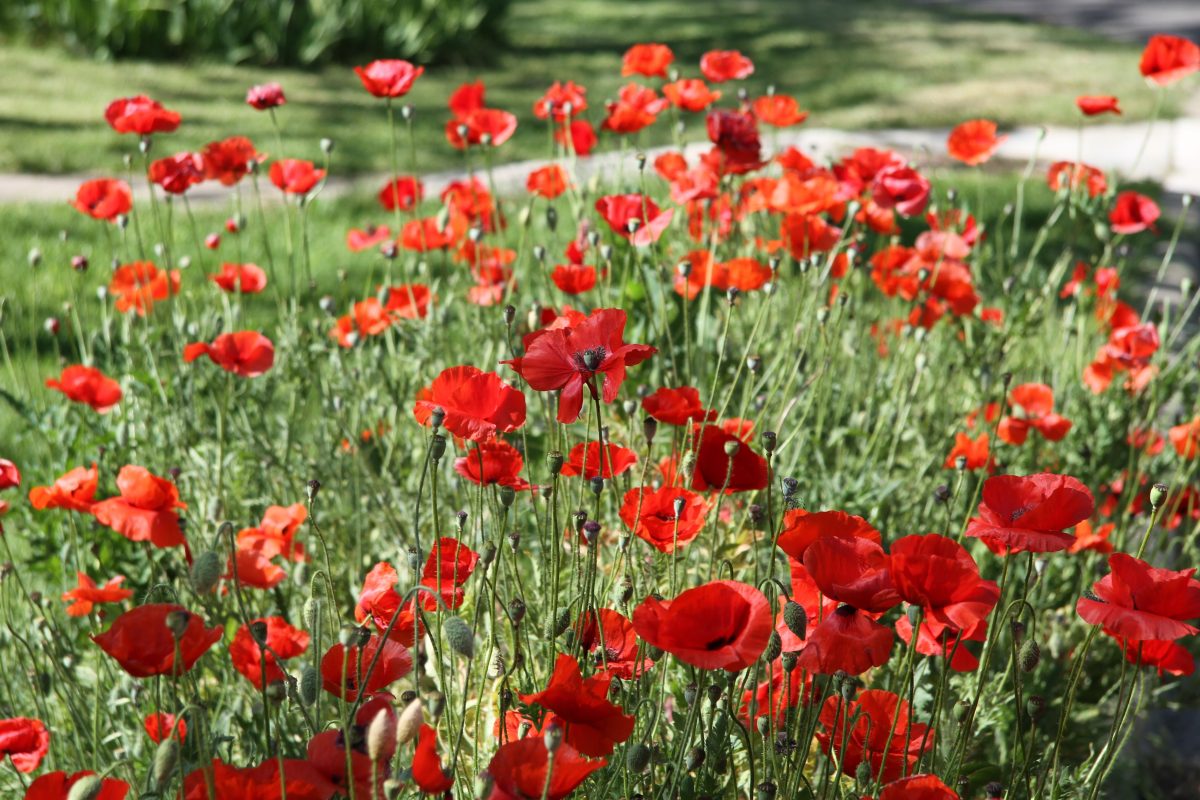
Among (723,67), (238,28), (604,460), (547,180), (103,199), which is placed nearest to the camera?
(604,460)

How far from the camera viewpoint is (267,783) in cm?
101

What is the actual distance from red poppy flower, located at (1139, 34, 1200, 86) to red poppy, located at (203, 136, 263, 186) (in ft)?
5.65

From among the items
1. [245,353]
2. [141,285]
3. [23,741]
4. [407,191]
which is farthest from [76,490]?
[407,191]

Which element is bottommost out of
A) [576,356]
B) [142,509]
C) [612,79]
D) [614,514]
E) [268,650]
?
[612,79]

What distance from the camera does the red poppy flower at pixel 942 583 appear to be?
43.5 inches

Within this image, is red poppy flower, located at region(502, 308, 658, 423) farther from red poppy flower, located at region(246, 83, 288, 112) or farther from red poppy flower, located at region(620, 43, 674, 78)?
red poppy flower, located at region(620, 43, 674, 78)

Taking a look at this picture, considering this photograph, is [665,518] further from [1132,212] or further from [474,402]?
[1132,212]

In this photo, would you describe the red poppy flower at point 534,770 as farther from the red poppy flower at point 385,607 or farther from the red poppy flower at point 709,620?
the red poppy flower at point 385,607

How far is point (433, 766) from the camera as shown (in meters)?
1.01

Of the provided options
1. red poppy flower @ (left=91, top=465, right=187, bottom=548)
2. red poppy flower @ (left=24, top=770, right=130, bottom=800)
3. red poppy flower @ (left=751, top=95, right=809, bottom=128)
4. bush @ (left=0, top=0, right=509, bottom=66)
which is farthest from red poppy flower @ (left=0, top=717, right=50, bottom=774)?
bush @ (left=0, top=0, right=509, bottom=66)

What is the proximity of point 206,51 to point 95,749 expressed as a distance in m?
6.82

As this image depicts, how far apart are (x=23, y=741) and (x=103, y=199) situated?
1.35 metres

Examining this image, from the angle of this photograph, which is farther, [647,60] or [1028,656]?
[647,60]

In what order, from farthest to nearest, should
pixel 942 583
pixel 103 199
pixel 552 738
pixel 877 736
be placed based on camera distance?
pixel 103 199, pixel 877 736, pixel 942 583, pixel 552 738
